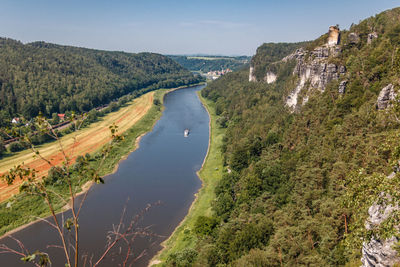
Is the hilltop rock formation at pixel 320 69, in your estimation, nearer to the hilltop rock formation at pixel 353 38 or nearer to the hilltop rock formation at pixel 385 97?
the hilltop rock formation at pixel 353 38

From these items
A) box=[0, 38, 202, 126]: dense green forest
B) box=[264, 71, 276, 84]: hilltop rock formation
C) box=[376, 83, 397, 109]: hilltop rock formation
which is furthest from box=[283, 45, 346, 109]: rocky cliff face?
box=[0, 38, 202, 126]: dense green forest

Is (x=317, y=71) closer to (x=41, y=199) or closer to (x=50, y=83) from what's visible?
(x=41, y=199)

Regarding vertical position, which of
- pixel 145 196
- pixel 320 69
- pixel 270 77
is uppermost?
pixel 320 69

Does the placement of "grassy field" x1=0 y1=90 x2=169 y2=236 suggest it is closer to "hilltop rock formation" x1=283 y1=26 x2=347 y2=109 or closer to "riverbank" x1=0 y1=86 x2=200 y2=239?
"riverbank" x1=0 y1=86 x2=200 y2=239

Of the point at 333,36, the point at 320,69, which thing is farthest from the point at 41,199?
the point at 333,36

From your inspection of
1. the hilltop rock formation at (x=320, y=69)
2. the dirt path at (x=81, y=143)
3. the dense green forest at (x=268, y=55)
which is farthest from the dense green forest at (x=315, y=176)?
the dense green forest at (x=268, y=55)

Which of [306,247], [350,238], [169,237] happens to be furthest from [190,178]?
[350,238]
